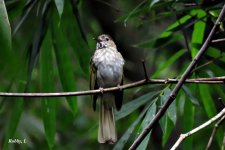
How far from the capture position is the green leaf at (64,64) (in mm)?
4262

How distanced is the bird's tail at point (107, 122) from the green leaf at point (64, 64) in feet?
0.91

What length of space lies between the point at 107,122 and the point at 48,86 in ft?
1.90

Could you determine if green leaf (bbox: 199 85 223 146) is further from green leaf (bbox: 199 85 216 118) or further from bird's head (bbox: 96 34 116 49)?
bird's head (bbox: 96 34 116 49)

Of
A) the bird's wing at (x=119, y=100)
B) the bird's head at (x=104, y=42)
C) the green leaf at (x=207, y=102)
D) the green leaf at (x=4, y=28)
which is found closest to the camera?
the green leaf at (x=4, y=28)

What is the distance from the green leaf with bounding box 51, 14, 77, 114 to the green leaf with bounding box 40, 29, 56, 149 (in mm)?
61

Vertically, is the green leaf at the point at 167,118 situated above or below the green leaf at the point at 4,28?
below

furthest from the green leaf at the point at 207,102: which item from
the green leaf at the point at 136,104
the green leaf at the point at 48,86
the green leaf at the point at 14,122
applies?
the green leaf at the point at 14,122

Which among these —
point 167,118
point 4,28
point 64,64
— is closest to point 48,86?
point 64,64

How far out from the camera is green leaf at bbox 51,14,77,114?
4.26 meters

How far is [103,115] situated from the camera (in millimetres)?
4766

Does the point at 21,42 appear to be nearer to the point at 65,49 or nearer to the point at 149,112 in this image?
the point at 65,49

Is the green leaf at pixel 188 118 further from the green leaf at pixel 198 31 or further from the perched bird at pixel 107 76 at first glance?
the perched bird at pixel 107 76

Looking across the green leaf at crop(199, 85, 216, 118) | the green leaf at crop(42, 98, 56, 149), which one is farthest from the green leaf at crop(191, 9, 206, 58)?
the green leaf at crop(42, 98, 56, 149)

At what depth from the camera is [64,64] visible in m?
4.32
